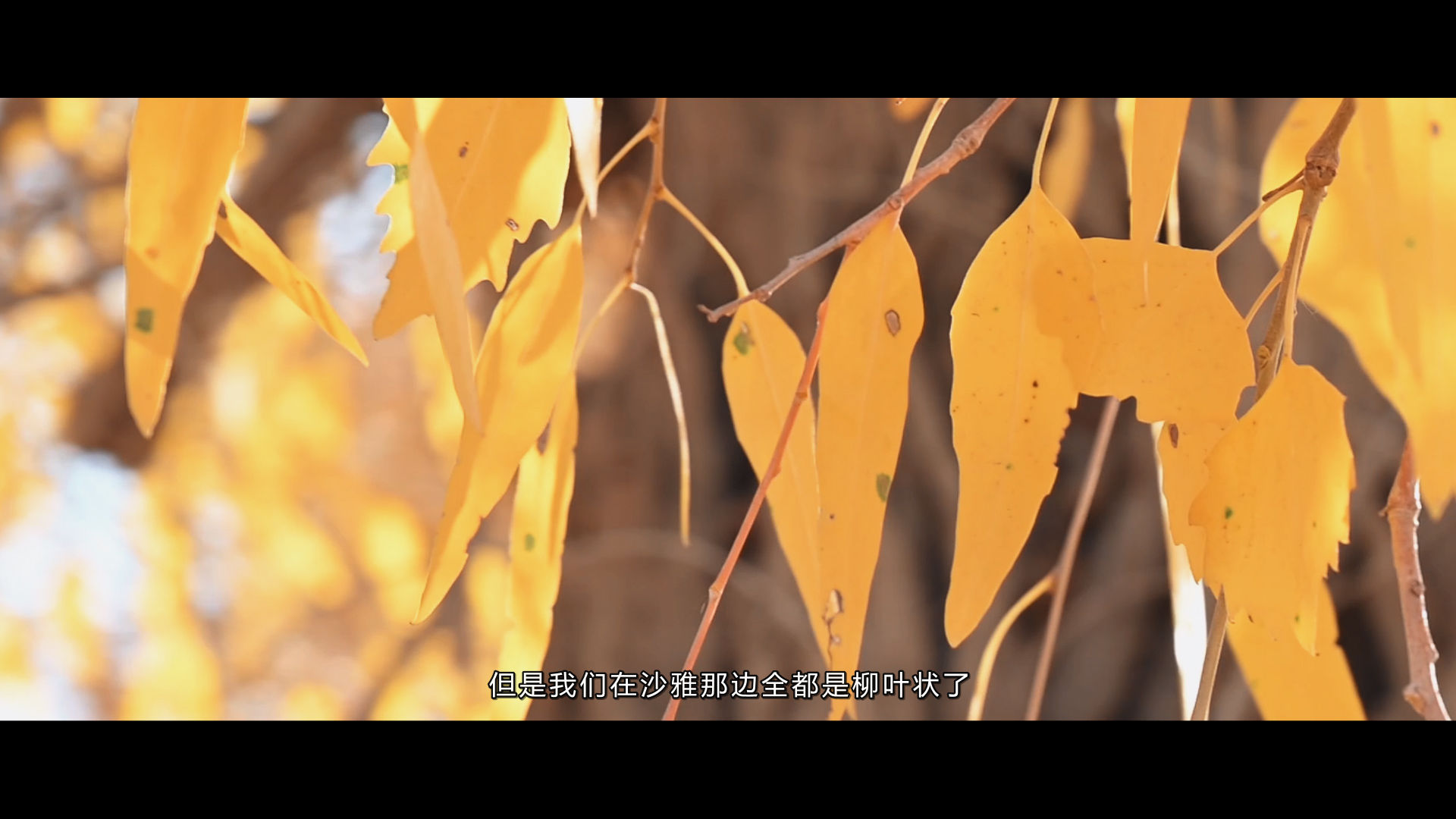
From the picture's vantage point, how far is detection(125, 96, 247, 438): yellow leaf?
15cm

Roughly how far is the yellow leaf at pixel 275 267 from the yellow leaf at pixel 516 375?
0.03 m

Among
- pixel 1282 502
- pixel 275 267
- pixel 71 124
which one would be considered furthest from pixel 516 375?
pixel 71 124

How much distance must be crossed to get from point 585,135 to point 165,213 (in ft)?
0.27

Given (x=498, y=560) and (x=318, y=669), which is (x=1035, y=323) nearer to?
(x=498, y=560)

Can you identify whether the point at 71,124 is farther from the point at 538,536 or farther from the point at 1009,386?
the point at 1009,386

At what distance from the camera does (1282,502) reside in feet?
0.61

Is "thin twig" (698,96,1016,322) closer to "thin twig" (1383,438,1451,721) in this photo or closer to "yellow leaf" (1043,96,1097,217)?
"thin twig" (1383,438,1451,721)

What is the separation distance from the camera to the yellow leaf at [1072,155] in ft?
2.04

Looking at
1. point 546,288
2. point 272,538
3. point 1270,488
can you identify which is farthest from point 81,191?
point 1270,488

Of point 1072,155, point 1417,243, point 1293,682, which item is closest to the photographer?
point 1417,243

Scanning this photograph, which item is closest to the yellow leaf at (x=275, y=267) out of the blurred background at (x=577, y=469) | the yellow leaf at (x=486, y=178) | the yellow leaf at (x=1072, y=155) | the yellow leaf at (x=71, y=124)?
the yellow leaf at (x=486, y=178)

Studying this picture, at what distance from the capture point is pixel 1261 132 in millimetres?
626

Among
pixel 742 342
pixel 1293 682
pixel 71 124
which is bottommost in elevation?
pixel 1293 682

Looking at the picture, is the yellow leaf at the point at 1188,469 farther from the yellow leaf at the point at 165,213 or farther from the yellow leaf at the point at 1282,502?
the yellow leaf at the point at 165,213
